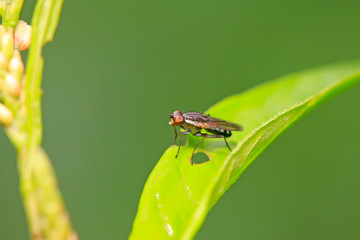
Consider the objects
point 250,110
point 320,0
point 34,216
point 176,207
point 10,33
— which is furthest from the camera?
point 320,0

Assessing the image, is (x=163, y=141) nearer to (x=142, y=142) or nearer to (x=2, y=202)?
(x=142, y=142)

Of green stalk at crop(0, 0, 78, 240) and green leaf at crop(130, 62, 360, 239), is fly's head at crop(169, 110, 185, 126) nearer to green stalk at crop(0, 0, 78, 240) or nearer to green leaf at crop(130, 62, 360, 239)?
green leaf at crop(130, 62, 360, 239)

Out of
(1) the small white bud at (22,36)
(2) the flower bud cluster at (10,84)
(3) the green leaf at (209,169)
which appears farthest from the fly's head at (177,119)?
(2) the flower bud cluster at (10,84)

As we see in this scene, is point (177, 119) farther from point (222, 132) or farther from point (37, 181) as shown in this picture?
point (37, 181)

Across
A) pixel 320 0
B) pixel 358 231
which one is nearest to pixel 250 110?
pixel 358 231

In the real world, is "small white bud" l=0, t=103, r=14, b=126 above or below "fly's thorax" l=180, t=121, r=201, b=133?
above

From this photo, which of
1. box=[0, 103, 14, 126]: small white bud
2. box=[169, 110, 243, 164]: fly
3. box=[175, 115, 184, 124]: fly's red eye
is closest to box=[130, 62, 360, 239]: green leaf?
box=[169, 110, 243, 164]: fly
